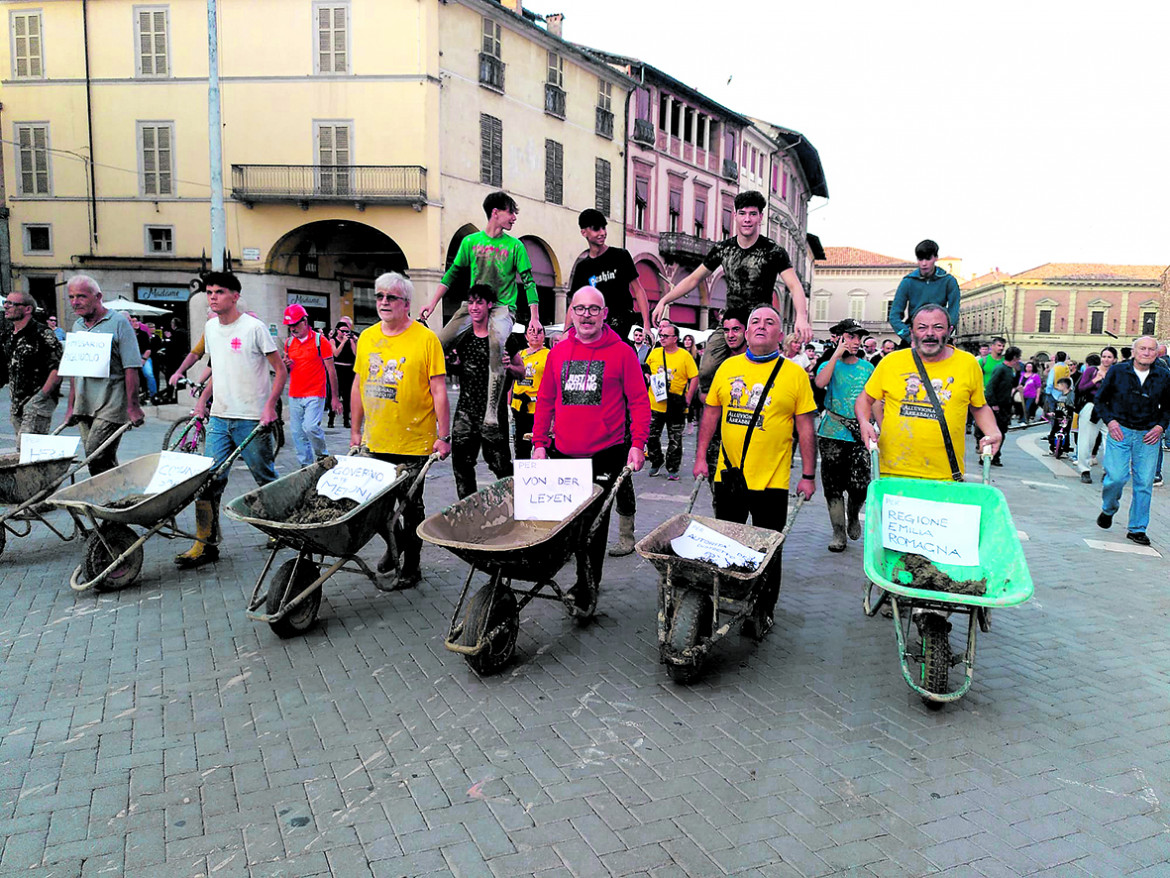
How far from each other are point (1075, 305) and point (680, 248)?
180ft

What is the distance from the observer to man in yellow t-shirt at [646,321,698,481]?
10.6 m

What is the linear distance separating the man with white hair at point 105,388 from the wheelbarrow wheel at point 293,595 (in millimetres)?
2756

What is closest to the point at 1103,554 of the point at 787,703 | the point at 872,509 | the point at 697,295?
the point at 872,509

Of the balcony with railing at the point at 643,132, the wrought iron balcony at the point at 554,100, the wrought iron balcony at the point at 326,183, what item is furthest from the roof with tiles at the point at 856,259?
the wrought iron balcony at the point at 326,183

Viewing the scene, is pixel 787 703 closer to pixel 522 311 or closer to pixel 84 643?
pixel 84 643

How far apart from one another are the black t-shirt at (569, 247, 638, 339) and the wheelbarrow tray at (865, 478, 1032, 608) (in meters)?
3.00

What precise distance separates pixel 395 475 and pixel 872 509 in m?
2.68

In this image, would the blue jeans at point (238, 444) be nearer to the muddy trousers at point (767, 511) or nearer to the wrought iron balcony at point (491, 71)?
the muddy trousers at point (767, 511)

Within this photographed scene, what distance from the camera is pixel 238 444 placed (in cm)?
638

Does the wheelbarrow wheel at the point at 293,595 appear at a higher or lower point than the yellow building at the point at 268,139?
lower

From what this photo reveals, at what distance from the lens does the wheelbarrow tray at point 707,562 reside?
4012mm

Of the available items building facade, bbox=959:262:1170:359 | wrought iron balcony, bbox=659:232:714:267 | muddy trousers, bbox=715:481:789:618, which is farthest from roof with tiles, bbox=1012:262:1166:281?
muddy trousers, bbox=715:481:789:618

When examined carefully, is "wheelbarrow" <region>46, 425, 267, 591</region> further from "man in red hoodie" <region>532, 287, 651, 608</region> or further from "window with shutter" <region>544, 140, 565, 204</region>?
"window with shutter" <region>544, 140, 565, 204</region>

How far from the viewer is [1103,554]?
741 cm
